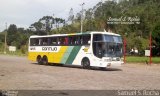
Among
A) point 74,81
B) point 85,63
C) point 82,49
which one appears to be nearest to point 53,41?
point 82,49

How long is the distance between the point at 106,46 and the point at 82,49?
2.67 m

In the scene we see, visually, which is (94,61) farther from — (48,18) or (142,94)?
(48,18)

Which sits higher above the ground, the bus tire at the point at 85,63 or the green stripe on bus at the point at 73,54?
the green stripe on bus at the point at 73,54

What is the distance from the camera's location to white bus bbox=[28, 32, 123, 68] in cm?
2662

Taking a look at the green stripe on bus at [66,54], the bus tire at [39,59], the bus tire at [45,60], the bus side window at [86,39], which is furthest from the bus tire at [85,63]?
the bus tire at [39,59]

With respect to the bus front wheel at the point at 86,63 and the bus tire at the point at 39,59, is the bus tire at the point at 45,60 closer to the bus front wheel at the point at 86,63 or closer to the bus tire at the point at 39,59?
the bus tire at the point at 39,59

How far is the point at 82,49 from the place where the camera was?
28422mm

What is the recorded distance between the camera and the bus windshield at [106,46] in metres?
26.5

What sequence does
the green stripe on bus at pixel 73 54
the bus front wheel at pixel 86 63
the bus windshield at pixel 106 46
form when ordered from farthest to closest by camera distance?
the green stripe on bus at pixel 73 54 < the bus front wheel at pixel 86 63 < the bus windshield at pixel 106 46

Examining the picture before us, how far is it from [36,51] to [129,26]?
37.0m

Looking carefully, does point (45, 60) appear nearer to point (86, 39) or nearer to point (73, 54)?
point (73, 54)

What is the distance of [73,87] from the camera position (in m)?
15.1

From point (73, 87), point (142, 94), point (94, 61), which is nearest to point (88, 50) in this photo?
point (94, 61)

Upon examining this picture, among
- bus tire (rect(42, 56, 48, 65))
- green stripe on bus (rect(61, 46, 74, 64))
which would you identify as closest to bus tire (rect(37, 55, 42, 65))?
bus tire (rect(42, 56, 48, 65))
